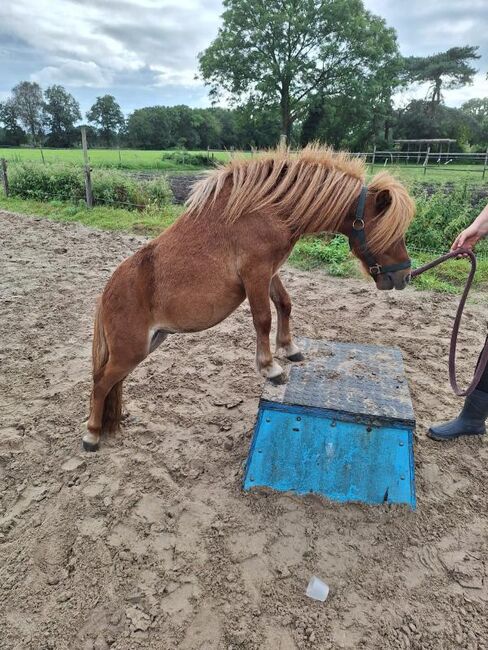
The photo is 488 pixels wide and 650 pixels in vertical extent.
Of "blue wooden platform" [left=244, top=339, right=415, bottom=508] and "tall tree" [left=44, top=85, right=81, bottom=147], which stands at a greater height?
"tall tree" [left=44, top=85, right=81, bottom=147]

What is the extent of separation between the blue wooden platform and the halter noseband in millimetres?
815

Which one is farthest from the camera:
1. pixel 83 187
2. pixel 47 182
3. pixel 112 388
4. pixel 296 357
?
pixel 47 182

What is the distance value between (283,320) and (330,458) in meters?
1.01

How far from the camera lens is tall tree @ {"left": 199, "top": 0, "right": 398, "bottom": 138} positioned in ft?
112

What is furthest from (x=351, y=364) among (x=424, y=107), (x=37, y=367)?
(x=424, y=107)

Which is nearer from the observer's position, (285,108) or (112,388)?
(112,388)

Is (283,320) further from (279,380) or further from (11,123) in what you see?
(11,123)

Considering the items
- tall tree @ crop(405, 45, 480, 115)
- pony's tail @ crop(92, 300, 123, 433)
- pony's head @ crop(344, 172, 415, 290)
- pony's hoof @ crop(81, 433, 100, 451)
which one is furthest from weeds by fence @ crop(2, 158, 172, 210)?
tall tree @ crop(405, 45, 480, 115)

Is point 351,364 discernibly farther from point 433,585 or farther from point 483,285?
point 483,285

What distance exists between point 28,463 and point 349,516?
7.36ft

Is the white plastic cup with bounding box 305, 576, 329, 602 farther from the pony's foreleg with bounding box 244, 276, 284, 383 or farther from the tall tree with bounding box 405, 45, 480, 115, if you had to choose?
the tall tree with bounding box 405, 45, 480, 115

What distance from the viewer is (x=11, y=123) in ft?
222

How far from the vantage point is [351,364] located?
3109mm

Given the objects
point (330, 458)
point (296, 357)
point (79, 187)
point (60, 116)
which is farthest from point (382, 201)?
point (60, 116)
